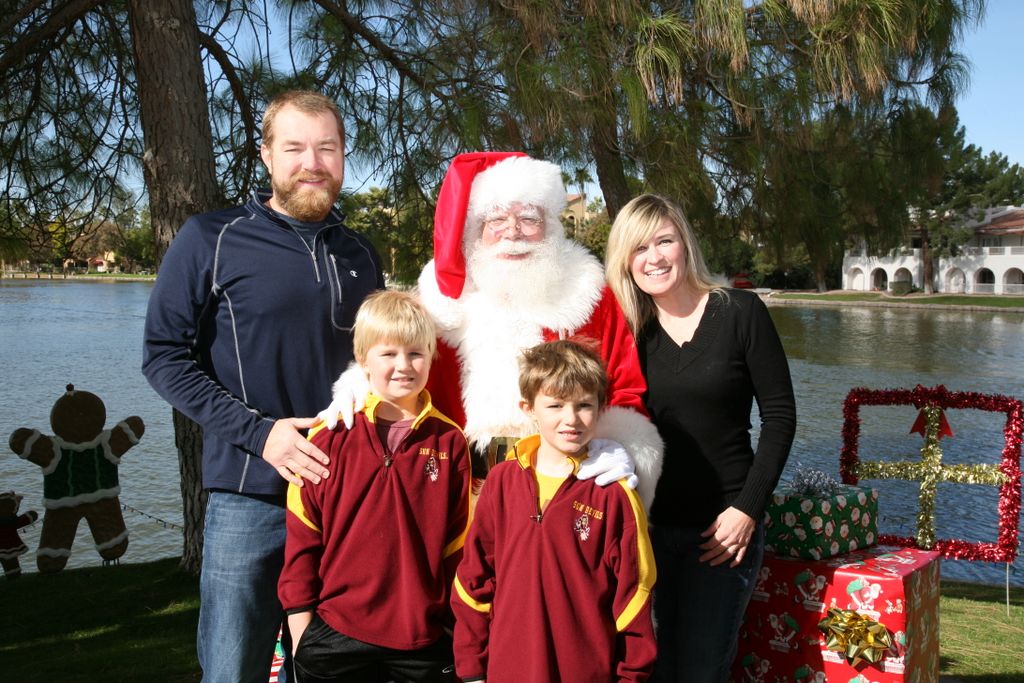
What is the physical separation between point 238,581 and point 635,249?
125 centimetres

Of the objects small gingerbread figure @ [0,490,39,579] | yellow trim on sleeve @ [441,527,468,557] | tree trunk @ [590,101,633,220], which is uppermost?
tree trunk @ [590,101,633,220]

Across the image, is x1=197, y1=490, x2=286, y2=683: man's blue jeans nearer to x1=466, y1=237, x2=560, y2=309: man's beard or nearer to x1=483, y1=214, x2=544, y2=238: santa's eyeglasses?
x1=466, y1=237, x2=560, y2=309: man's beard

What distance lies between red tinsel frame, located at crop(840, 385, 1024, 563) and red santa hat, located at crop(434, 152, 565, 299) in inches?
95.3

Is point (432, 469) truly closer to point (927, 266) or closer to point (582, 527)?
point (582, 527)

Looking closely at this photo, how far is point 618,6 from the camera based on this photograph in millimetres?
3611

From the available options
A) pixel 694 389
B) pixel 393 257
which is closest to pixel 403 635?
pixel 694 389

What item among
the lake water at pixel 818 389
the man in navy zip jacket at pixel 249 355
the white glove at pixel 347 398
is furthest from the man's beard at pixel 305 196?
the lake water at pixel 818 389

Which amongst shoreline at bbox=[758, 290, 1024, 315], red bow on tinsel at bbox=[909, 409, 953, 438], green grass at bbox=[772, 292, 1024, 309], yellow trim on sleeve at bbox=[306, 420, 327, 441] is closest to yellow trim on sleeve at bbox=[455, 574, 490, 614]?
yellow trim on sleeve at bbox=[306, 420, 327, 441]

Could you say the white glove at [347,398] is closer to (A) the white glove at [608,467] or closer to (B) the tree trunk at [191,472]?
(A) the white glove at [608,467]

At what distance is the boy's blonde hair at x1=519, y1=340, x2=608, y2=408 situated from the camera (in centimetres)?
183

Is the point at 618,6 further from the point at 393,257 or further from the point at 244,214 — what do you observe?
the point at 244,214

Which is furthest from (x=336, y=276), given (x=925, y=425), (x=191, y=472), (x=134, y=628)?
(x=925, y=425)

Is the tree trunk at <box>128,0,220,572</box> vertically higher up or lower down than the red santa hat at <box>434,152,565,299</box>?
higher up

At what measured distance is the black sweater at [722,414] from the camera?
6.59ft
